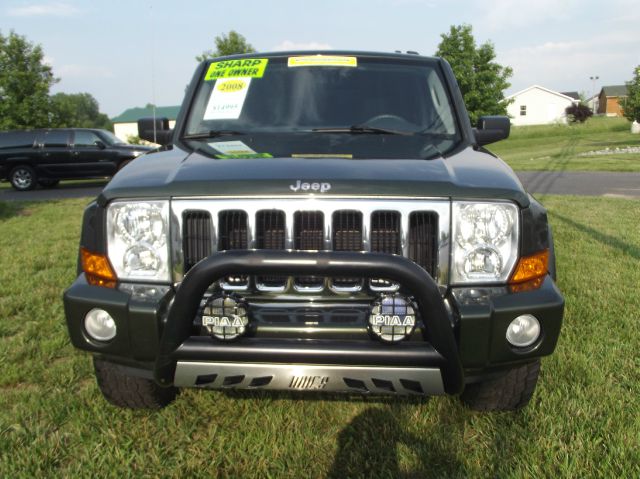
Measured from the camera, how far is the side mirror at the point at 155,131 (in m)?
3.62

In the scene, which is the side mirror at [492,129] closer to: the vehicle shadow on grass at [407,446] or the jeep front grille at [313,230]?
the jeep front grille at [313,230]

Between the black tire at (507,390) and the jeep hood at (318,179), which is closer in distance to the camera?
the jeep hood at (318,179)

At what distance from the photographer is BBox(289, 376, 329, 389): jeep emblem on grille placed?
2.14m

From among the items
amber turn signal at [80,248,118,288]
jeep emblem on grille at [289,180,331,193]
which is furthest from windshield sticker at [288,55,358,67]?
amber turn signal at [80,248,118,288]

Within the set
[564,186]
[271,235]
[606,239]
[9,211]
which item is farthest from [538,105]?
[271,235]

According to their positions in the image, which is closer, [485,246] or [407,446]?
[485,246]

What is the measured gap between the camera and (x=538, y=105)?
79062mm

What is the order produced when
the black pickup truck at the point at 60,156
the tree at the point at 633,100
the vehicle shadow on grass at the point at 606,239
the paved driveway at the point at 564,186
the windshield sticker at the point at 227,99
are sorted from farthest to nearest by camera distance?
the tree at the point at 633,100 < the black pickup truck at the point at 60,156 < the paved driveway at the point at 564,186 < the vehicle shadow on grass at the point at 606,239 < the windshield sticker at the point at 227,99

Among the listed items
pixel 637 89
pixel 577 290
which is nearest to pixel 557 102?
pixel 637 89

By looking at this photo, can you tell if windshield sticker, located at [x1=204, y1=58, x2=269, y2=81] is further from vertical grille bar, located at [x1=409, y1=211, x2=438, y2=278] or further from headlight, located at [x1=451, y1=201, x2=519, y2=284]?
headlight, located at [x1=451, y1=201, x2=519, y2=284]

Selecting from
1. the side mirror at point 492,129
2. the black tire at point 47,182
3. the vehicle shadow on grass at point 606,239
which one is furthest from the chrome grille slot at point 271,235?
the black tire at point 47,182

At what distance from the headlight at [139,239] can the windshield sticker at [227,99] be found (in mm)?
1217

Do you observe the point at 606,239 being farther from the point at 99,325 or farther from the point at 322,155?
the point at 99,325

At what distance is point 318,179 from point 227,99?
1.42m
